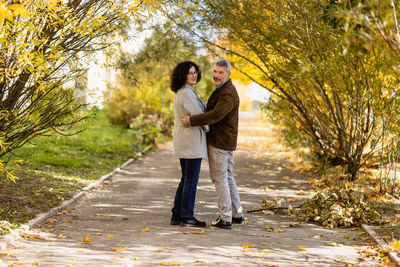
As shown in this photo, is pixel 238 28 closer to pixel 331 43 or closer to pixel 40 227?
pixel 331 43

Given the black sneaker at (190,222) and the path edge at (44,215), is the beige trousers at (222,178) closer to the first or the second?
the black sneaker at (190,222)

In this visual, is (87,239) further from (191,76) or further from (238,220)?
(191,76)

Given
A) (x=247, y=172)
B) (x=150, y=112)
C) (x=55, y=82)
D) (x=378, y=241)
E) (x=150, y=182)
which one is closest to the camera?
(x=378, y=241)

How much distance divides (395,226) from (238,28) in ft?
14.6

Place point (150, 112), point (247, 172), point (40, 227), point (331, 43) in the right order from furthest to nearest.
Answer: point (150, 112) → point (247, 172) → point (331, 43) → point (40, 227)

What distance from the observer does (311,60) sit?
9203 millimetres

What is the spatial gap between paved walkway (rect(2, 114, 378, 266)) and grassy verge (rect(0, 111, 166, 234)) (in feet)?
1.34

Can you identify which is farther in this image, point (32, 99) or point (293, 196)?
point (293, 196)

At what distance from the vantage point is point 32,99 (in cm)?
661

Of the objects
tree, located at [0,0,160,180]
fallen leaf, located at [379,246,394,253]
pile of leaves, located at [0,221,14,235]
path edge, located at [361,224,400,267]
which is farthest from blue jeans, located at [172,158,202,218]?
fallen leaf, located at [379,246,394,253]

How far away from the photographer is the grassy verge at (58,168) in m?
7.00

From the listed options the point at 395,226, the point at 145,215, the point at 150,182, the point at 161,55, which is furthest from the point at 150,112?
the point at 395,226

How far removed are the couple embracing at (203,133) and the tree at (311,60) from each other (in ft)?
6.45

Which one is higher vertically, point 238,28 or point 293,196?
point 238,28
